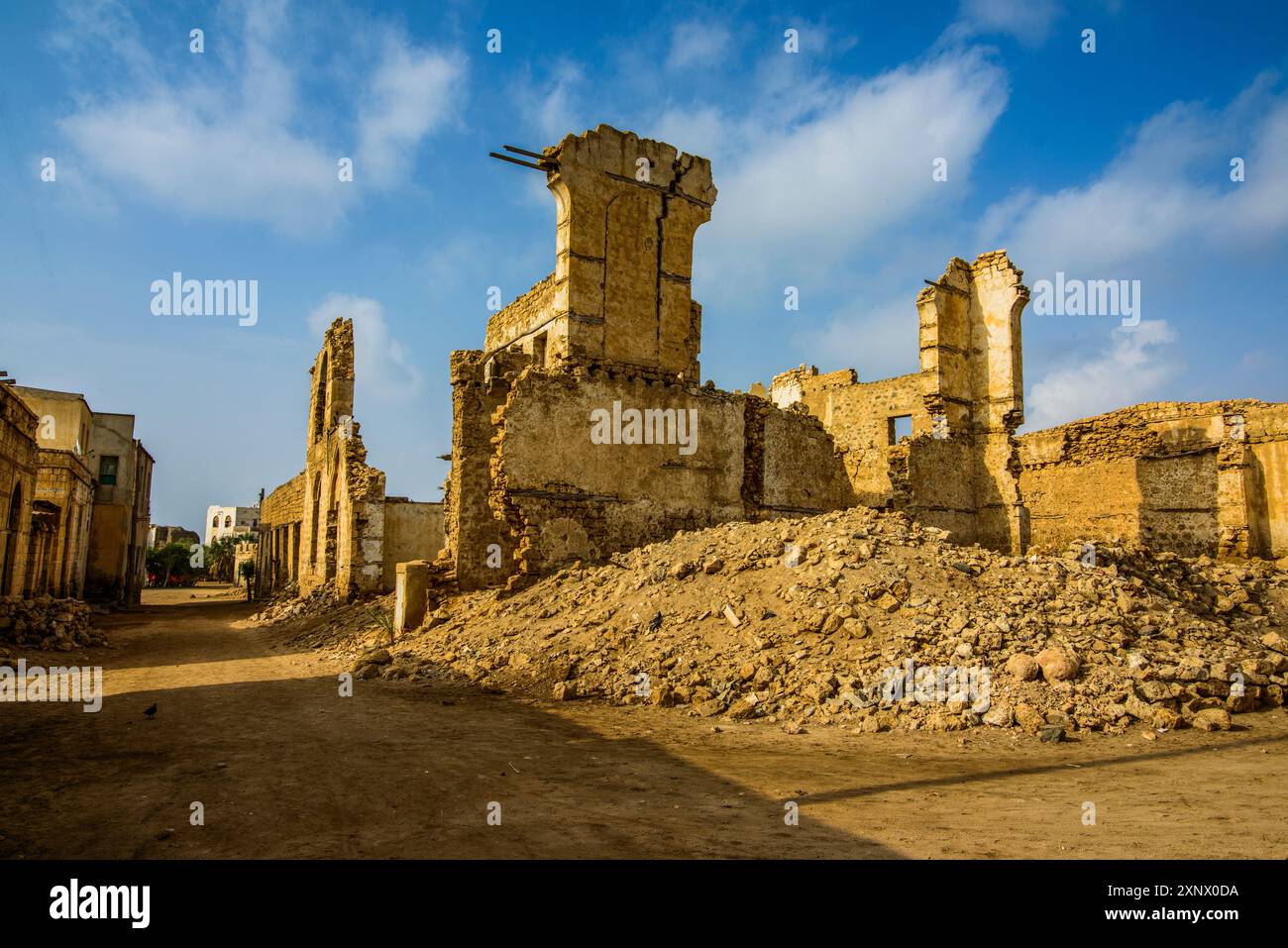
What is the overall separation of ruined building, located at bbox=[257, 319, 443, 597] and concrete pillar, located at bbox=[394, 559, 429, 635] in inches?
284

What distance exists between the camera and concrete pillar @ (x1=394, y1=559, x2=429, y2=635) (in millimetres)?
12133

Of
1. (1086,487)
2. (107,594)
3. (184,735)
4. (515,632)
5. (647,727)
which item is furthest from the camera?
(107,594)

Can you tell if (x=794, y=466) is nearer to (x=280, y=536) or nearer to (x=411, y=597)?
(x=411, y=597)

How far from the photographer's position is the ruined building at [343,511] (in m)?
18.9

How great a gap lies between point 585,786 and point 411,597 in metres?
7.85

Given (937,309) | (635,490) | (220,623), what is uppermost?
(937,309)

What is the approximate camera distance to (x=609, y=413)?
13.9 m

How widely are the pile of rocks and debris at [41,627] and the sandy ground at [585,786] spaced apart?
5.91m

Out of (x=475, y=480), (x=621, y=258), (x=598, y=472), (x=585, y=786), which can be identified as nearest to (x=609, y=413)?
(x=598, y=472)

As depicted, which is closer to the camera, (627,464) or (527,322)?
(627,464)
